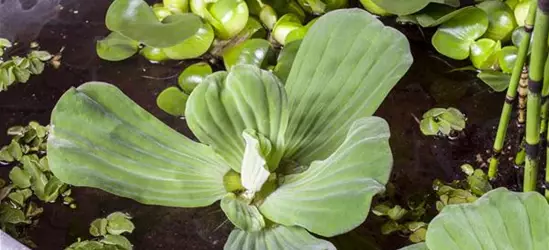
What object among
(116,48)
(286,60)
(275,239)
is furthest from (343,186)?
(116,48)

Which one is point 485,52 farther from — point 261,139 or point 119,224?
point 119,224

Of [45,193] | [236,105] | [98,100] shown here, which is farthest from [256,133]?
[45,193]

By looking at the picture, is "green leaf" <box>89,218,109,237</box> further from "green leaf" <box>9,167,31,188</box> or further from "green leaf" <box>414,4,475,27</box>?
"green leaf" <box>414,4,475,27</box>

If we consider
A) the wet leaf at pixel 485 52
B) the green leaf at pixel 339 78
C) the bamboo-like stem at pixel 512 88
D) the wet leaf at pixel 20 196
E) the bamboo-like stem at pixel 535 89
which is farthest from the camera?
the wet leaf at pixel 485 52

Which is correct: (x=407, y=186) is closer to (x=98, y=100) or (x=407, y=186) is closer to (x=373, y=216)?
(x=373, y=216)

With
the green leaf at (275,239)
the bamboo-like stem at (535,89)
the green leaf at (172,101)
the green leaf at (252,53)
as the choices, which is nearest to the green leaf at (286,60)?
the green leaf at (252,53)

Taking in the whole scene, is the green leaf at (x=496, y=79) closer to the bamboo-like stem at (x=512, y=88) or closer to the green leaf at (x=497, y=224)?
the bamboo-like stem at (x=512, y=88)
